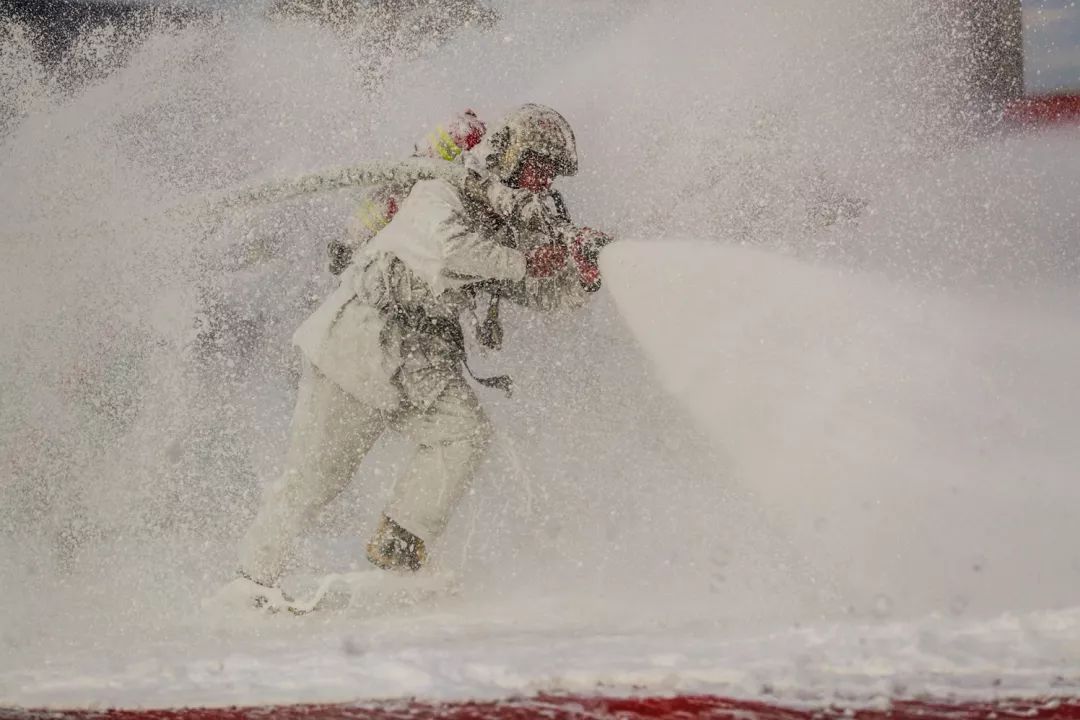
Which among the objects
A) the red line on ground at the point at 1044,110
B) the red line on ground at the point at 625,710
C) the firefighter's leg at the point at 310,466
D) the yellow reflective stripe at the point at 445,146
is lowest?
the red line on ground at the point at 625,710

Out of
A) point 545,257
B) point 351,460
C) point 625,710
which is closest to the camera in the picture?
point 625,710

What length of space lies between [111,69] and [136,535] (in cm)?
106

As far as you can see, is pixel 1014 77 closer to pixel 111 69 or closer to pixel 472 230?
pixel 472 230

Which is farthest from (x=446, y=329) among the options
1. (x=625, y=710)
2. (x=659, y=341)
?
(x=625, y=710)

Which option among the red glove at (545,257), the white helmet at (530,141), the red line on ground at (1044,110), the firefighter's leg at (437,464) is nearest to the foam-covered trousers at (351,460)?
the firefighter's leg at (437,464)

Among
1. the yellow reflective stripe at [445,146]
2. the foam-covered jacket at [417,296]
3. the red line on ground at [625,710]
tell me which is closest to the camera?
the red line on ground at [625,710]

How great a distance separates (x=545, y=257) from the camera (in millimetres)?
1649

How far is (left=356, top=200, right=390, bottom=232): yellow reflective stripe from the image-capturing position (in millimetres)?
1755

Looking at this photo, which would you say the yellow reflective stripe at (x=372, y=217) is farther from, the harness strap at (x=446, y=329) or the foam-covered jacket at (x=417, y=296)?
the harness strap at (x=446, y=329)

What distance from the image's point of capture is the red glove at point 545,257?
165 centimetres

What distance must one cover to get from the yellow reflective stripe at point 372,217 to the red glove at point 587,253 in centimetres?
36

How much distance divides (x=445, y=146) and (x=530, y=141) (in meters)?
0.16

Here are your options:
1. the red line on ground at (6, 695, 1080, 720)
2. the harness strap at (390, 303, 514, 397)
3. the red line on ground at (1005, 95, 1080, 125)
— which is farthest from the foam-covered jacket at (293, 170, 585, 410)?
the red line on ground at (1005, 95, 1080, 125)

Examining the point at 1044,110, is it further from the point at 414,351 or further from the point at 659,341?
the point at 414,351
